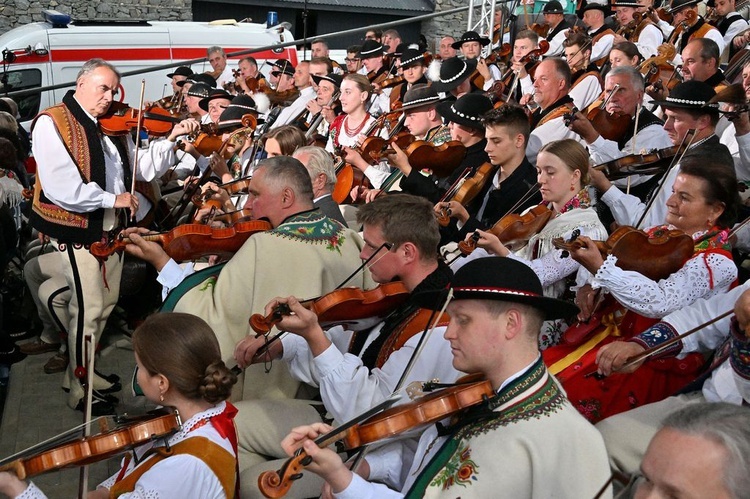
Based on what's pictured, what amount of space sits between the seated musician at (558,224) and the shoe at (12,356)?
2852 mm

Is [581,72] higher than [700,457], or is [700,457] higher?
[700,457]

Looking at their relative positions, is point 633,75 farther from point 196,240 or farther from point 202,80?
point 202,80

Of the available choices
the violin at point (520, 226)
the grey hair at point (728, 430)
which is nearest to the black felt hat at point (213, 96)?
the violin at point (520, 226)

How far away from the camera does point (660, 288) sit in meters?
3.25

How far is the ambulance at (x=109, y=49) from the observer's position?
11641 millimetres

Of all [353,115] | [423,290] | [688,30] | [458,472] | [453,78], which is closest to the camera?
[458,472]

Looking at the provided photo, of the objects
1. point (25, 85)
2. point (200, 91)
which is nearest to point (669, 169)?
point (200, 91)

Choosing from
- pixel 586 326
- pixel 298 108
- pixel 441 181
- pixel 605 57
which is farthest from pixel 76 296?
pixel 605 57

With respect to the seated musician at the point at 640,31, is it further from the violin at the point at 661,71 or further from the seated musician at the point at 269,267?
the seated musician at the point at 269,267

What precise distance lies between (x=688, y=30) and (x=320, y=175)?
568 centimetres

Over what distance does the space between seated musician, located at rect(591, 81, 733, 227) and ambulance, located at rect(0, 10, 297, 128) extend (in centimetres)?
724

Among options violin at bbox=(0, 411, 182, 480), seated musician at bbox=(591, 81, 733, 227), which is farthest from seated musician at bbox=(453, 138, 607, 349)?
violin at bbox=(0, 411, 182, 480)

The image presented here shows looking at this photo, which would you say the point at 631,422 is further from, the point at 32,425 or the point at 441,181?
the point at 32,425

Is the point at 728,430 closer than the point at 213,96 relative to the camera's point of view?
Yes
